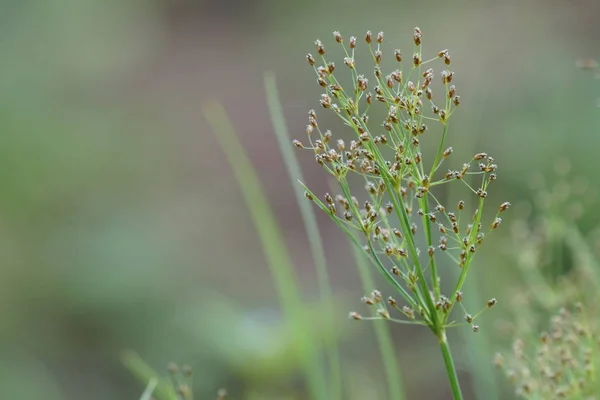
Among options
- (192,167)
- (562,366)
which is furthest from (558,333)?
(192,167)

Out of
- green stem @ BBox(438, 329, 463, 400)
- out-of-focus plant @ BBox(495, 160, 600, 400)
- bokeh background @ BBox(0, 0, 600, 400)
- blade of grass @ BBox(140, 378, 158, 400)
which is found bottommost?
bokeh background @ BBox(0, 0, 600, 400)

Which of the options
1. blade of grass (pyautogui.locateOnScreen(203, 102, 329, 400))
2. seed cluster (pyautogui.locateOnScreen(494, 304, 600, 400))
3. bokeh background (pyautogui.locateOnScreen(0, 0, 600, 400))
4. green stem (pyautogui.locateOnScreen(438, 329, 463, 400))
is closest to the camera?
green stem (pyautogui.locateOnScreen(438, 329, 463, 400))

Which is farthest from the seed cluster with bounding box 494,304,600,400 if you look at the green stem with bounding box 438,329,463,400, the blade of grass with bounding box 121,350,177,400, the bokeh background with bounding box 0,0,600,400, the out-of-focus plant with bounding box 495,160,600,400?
→ the bokeh background with bounding box 0,0,600,400

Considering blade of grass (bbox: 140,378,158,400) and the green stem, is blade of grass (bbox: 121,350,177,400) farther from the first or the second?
the green stem

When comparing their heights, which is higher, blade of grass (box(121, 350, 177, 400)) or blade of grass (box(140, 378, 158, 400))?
blade of grass (box(140, 378, 158, 400))

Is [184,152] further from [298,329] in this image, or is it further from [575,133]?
[298,329]

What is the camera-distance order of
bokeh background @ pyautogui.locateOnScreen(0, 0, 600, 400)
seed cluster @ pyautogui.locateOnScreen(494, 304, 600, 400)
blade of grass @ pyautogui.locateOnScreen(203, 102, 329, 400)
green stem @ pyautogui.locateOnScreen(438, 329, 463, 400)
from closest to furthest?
green stem @ pyautogui.locateOnScreen(438, 329, 463, 400)
seed cluster @ pyautogui.locateOnScreen(494, 304, 600, 400)
blade of grass @ pyautogui.locateOnScreen(203, 102, 329, 400)
bokeh background @ pyautogui.locateOnScreen(0, 0, 600, 400)

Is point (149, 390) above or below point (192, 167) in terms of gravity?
above

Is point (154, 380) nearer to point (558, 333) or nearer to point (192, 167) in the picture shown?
point (558, 333)

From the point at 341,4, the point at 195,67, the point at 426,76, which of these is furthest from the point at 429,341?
the point at 195,67
